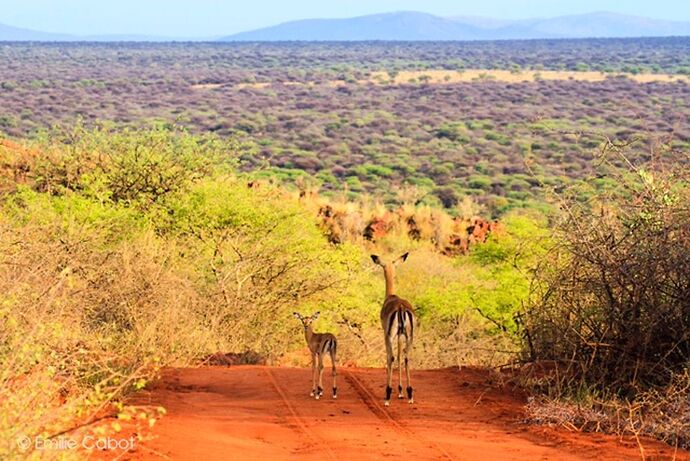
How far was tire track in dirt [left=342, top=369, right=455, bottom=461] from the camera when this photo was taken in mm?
8984

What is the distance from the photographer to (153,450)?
810 centimetres

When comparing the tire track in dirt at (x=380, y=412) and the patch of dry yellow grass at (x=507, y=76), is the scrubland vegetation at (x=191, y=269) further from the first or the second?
the patch of dry yellow grass at (x=507, y=76)

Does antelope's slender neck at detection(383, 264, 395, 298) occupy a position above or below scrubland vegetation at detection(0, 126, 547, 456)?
above

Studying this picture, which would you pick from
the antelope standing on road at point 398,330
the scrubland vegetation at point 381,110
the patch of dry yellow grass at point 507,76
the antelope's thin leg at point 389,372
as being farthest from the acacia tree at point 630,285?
the patch of dry yellow grass at point 507,76

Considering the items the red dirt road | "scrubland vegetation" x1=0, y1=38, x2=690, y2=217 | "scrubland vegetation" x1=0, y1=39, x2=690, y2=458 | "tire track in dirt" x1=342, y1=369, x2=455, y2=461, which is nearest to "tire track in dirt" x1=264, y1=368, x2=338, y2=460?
the red dirt road

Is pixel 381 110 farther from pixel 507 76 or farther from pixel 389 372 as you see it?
pixel 389 372

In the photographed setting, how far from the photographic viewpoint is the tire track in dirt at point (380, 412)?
8.98 metres

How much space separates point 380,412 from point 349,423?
2.09 feet

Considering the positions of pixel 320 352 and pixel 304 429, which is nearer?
pixel 304 429

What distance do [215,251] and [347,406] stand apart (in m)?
8.11

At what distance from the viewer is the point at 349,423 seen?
33.0 ft

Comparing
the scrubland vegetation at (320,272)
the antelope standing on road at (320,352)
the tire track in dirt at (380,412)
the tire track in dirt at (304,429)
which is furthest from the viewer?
the antelope standing on road at (320,352)

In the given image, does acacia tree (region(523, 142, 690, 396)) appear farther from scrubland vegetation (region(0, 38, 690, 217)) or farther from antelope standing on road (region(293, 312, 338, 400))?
scrubland vegetation (region(0, 38, 690, 217))

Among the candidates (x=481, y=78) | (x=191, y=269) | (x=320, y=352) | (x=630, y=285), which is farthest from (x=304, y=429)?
(x=481, y=78)
